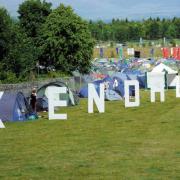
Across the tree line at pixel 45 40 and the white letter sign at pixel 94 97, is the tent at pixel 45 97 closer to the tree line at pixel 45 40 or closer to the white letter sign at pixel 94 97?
the white letter sign at pixel 94 97

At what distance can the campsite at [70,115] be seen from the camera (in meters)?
11.8

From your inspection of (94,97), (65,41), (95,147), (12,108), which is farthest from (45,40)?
(95,147)

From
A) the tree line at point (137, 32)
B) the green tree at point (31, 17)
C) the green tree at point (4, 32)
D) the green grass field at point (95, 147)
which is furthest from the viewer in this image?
the tree line at point (137, 32)

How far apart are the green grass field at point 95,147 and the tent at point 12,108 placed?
26.9 inches

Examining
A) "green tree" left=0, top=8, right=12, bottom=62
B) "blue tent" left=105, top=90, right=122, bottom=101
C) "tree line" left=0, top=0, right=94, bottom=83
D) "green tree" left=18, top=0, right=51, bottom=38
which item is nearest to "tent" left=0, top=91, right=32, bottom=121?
"blue tent" left=105, top=90, right=122, bottom=101

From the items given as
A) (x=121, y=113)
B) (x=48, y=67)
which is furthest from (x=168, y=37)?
(x=121, y=113)

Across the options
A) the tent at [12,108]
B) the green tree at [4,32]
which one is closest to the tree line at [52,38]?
the green tree at [4,32]

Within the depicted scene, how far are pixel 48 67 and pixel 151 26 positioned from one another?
87.7m

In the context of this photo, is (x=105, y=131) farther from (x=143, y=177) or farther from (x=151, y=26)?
(x=151, y=26)

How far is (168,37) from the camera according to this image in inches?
4845

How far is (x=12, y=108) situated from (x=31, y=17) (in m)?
20.0

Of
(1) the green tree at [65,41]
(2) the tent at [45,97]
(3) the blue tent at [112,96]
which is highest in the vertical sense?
(1) the green tree at [65,41]

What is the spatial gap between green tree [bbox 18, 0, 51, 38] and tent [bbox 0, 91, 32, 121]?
61.6ft

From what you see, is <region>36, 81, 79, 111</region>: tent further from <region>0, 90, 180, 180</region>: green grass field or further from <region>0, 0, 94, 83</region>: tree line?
<region>0, 0, 94, 83</region>: tree line
